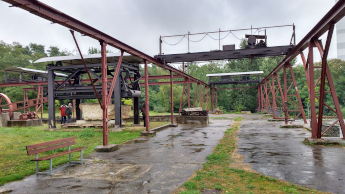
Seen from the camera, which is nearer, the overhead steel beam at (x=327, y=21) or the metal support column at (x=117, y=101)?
the overhead steel beam at (x=327, y=21)

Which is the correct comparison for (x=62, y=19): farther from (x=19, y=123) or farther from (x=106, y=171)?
(x=19, y=123)

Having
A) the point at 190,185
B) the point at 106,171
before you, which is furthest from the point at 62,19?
the point at 190,185

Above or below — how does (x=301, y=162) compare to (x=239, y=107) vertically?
below

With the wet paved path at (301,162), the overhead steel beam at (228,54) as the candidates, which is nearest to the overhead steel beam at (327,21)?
the overhead steel beam at (228,54)

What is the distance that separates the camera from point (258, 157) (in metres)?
7.46

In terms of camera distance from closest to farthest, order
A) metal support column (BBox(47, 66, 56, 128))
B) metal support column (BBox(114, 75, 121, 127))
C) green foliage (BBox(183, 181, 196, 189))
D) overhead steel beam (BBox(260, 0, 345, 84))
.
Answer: green foliage (BBox(183, 181, 196, 189)) → overhead steel beam (BBox(260, 0, 345, 84)) → metal support column (BBox(114, 75, 121, 127)) → metal support column (BBox(47, 66, 56, 128))

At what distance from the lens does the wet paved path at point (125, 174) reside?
16.1 feet

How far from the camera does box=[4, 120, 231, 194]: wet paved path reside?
193 inches

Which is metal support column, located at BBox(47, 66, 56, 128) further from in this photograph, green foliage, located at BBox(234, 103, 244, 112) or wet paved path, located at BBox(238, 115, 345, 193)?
green foliage, located at BBox(234, 103, 244, 112)

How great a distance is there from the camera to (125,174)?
5895mm

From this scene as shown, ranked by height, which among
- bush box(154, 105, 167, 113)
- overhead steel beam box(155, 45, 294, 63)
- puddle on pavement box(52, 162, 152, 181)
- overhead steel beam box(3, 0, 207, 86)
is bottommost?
puddle on pavement box(52, 162, 152, 181)

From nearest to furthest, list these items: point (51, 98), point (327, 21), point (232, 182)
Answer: point (232, 182), point (327, 21), point (51, 98)

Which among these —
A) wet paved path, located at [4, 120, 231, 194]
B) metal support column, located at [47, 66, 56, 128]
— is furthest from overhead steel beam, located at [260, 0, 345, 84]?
metal support column, located at [47, 66, 56, 128]

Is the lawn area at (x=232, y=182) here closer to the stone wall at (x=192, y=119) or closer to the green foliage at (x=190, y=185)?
the green foliage at (x=190, y=185)
